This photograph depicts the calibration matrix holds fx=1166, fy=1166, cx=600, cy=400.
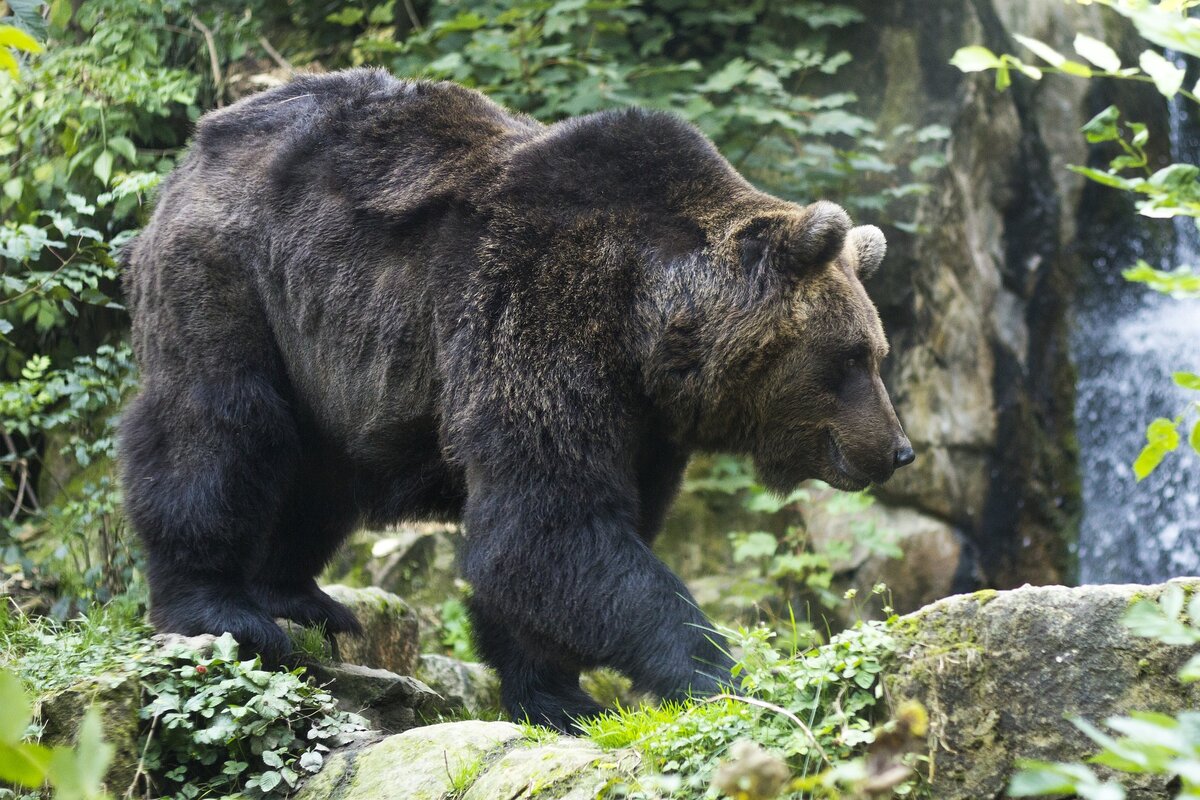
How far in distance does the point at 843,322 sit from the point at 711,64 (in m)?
5.03

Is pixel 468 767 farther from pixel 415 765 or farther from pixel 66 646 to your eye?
pixel 66 646

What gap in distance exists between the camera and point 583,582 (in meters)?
4.21

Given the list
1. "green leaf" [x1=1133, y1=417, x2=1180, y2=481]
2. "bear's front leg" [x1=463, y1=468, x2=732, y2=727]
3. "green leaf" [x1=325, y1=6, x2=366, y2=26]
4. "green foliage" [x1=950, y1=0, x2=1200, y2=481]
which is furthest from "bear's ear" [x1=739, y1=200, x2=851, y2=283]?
"green leaf" [x1=325, y1=6, x2=366, y2=26]

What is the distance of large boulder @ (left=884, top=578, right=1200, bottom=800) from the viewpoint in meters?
2.66

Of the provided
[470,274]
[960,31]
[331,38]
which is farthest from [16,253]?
[960,31]

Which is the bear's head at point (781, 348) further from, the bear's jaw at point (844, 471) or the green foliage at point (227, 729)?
the green foliage at point (227, 729)

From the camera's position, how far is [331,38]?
928cm

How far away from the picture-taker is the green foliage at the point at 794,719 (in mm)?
2855

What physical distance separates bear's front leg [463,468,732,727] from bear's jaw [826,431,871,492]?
0.92 metres

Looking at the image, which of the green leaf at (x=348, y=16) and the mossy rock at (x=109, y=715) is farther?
the green leaf at (x=348, y=16)

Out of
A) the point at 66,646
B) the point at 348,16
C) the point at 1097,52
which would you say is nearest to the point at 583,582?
the point at 66,646

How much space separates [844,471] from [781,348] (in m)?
0.58

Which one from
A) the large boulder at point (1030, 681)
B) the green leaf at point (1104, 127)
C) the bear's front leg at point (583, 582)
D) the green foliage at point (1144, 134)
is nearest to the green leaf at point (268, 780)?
the bear's front leg at point (583, 582)

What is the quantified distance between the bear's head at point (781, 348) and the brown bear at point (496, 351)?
1cm
